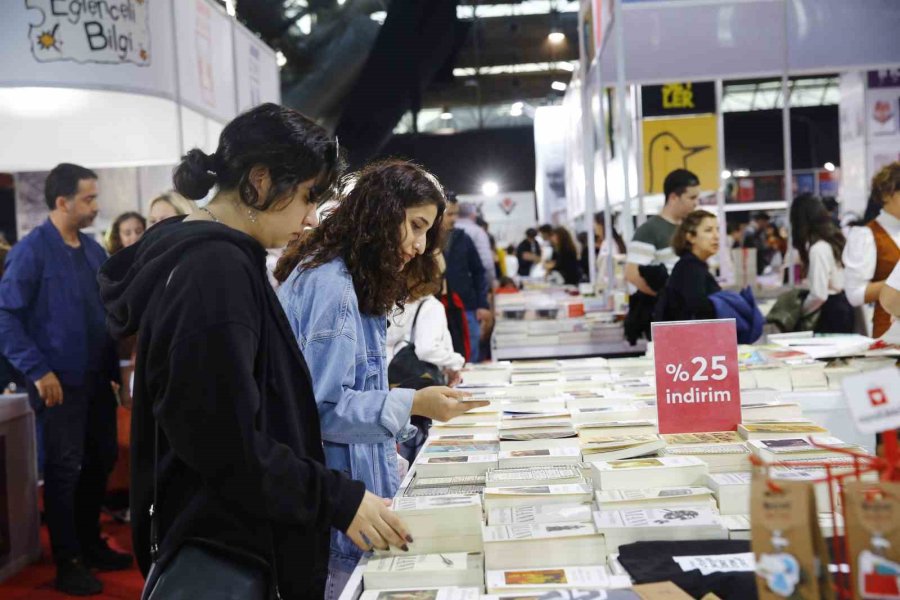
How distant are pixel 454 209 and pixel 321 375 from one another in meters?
3.55

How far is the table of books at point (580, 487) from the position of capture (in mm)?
1358

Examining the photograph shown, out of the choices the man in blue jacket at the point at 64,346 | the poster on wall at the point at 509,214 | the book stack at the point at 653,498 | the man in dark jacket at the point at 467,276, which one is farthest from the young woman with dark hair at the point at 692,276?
the poster on wall at the point at 509,214

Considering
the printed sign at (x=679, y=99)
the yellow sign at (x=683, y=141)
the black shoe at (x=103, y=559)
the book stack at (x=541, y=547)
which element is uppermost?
the printed sign at (x=679, y=99)

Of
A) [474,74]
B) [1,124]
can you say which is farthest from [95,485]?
[474,74]

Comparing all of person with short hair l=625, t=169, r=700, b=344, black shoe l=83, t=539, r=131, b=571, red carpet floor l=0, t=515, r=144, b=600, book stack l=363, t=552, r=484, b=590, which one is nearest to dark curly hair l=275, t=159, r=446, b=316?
book stack l=363, t=552, r=484, b=590

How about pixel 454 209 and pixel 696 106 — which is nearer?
pixel 454 209

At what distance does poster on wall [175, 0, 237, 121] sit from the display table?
6.43 feet

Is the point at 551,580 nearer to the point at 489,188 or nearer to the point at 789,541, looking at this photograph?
the point at 789,541

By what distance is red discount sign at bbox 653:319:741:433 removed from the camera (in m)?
2.18

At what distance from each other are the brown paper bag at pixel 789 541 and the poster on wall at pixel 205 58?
4709 mm

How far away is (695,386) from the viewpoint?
2201mm

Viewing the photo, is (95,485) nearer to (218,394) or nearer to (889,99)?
(218,394)

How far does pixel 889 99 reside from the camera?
30.9 ft

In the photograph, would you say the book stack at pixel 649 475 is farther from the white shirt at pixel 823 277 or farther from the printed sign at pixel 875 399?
the white shirt at pixel 823 277
